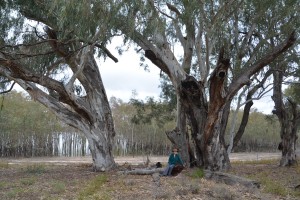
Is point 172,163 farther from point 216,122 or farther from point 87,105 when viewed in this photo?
point 87,105

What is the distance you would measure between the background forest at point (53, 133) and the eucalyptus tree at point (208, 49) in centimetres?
1813

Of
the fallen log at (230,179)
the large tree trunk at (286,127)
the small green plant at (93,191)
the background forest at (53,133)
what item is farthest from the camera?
the background forest at (53,133)

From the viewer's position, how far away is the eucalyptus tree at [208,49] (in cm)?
1200

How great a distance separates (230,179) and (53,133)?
2929 centimetres

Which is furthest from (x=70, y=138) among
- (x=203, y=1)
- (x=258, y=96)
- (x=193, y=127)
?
(x=203, y=1)

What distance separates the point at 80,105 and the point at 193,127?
4227 millimetres

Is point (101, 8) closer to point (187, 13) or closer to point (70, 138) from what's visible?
point (187, 13)

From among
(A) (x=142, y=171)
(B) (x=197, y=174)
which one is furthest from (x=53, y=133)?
(B) (x=197, y=174)

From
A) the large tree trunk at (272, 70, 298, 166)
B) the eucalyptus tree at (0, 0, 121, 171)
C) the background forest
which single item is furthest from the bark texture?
the background forest

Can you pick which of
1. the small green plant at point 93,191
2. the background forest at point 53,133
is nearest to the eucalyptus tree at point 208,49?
the small green plant at point 93,191

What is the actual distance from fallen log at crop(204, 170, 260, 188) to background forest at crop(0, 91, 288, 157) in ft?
69.9

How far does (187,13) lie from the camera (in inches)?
478

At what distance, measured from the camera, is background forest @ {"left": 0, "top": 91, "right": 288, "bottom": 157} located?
37.1 metres

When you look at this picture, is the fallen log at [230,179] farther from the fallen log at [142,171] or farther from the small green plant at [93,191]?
the small green plant at [93,191]
